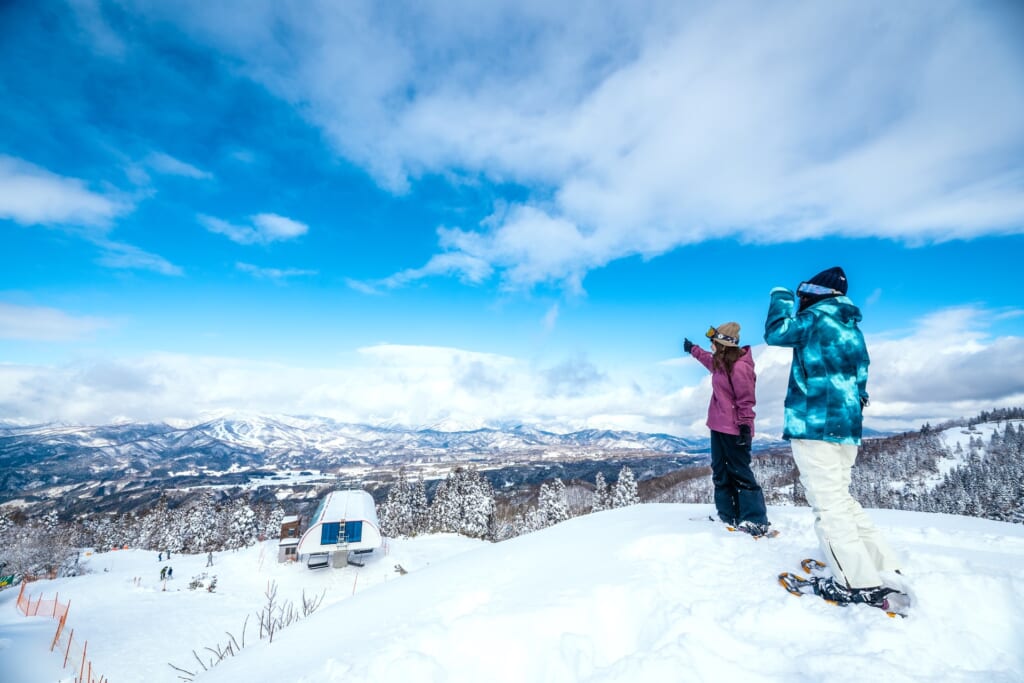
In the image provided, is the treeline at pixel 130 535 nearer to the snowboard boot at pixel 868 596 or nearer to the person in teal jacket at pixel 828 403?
the snowboard boot at pixel 868 596

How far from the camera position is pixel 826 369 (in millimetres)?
3213

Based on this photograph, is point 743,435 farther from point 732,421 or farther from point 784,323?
point 784,323

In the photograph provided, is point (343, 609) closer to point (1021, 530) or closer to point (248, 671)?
point (248, 671)

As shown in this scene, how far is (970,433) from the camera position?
5256 inches

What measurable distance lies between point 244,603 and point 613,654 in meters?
21.5

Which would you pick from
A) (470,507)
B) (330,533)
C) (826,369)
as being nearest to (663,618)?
(826,369)

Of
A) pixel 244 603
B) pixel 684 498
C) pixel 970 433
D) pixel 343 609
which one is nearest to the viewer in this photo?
pixel 343 609

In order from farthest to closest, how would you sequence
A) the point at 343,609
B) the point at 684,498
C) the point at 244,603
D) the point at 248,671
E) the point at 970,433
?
the point at 970,433, the point at 684,498, the point at 244,603, the point at 343,609, the point at 248,671

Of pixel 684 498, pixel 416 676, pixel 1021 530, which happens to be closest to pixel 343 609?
pixel 416 676

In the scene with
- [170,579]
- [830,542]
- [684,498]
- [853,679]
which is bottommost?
[684,498]

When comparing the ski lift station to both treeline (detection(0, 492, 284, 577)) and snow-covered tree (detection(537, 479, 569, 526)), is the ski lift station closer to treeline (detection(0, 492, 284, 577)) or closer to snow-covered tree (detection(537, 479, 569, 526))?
treeline (detection(0, 492, 284, 577))

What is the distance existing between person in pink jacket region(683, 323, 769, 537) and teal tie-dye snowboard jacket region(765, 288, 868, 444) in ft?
4.61

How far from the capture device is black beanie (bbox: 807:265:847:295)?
11.0 feet

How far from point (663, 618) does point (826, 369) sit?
2236mm
